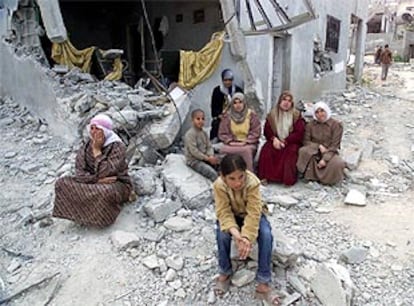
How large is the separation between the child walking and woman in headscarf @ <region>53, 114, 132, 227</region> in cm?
122

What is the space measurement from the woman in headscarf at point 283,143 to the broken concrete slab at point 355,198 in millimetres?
651

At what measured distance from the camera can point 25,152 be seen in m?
5.86

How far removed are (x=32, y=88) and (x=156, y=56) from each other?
2596 millimetres

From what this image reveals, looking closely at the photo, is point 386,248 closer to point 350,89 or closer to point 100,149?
point 100,149

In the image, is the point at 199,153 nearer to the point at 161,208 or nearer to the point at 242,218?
the point at 161,208

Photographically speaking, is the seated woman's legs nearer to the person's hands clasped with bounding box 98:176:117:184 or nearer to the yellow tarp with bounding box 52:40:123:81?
the person's hands clasped with bounding box 98:176:117:184

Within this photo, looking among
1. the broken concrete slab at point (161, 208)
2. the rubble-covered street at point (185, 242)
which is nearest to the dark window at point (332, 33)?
the rubble-covered street at point (185, 242)

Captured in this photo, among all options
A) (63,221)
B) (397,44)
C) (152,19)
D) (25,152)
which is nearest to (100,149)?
(63,221)

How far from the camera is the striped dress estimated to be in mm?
3914

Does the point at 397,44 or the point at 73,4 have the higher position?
the point at 73,4

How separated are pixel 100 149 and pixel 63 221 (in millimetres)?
750

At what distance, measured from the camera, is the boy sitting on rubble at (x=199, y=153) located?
15.5 feet

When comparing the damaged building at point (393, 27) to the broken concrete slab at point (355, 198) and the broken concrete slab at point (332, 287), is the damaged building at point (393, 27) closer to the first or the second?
the broken concrete slab at point (355, 198)

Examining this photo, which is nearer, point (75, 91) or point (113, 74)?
point (75, 91)
